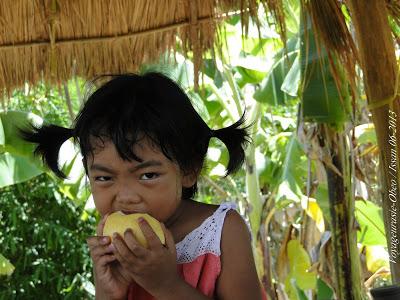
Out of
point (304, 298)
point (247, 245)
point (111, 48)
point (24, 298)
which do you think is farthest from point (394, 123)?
point (24, 298)

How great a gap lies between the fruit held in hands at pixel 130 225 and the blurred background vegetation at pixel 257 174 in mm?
406

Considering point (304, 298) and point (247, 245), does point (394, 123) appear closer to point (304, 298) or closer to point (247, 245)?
point (247, 245)

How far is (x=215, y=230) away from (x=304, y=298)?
10.3ft

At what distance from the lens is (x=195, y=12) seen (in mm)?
2586

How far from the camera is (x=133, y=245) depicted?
1.32m

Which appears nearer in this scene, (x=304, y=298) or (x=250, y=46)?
(x=304, y=298)

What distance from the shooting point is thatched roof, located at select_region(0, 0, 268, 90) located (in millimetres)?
2594

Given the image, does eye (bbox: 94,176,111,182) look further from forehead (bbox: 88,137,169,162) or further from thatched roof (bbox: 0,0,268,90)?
thatched roof (bbox: 0,0,268,90)

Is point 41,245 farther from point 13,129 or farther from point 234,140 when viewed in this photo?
point 234,140

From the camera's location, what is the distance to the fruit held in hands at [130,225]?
4.37ft

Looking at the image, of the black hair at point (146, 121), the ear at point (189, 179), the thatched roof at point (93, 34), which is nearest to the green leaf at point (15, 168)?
the thatched roof at point (93, 34)

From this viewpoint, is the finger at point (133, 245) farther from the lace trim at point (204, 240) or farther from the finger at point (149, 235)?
the lace trim at point (204, 240)

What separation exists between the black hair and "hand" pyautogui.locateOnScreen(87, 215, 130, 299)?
150mm

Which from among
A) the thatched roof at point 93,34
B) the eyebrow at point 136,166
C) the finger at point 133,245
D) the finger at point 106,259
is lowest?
the finger at point 106,259
